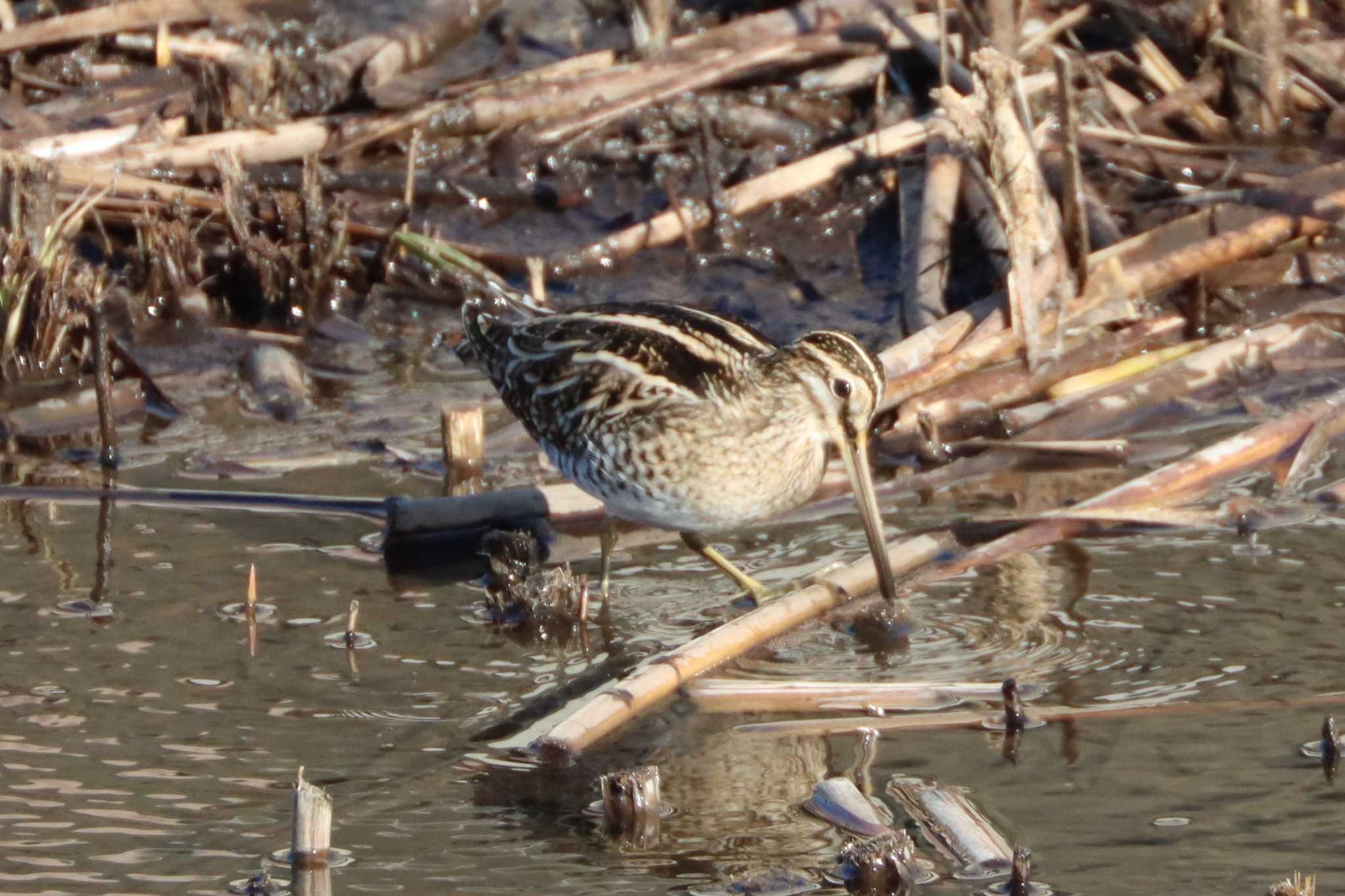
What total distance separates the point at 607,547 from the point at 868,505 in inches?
27.2

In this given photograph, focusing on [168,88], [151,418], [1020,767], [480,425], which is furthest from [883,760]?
[168,88]

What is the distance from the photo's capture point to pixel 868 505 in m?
4.58

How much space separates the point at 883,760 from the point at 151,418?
325 cm

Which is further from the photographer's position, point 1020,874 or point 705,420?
point 705,420

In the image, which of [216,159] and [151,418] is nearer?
[151,418]

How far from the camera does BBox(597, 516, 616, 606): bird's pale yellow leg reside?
15.7ft

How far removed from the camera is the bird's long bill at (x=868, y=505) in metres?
4.49

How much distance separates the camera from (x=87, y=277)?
618 cm

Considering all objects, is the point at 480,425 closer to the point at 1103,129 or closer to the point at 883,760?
the point at 883,760

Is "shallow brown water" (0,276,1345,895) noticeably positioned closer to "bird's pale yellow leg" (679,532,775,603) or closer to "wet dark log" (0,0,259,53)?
"bird's pale yellow leg" (679,532,775,603)

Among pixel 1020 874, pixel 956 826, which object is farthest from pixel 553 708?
pixel 1020 874

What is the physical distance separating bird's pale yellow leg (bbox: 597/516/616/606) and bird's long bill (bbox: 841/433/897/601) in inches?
24.5

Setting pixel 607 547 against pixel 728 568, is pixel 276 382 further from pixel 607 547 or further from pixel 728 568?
pixel 728 568

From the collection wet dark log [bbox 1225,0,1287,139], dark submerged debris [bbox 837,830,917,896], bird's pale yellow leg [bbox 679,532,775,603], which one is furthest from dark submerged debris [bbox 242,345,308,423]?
wet dark log [bbox 1225,0,1287,139]
